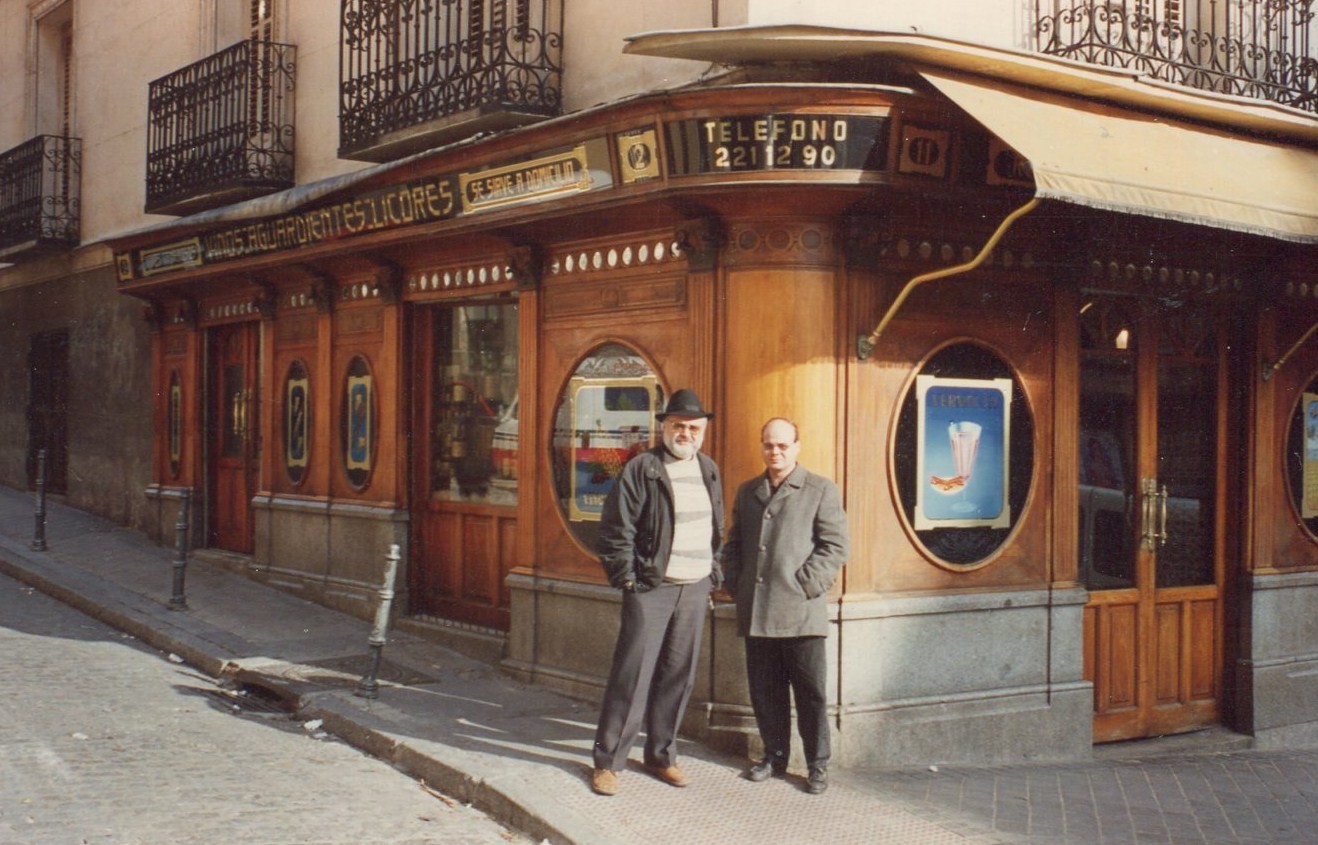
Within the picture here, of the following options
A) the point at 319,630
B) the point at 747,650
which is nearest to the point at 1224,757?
the point at 747,650

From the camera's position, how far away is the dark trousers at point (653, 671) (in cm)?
659

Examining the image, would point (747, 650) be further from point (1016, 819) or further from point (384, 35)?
point (384, 35)

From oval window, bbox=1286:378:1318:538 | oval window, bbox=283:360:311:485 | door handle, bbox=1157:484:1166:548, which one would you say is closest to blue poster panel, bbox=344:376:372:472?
oval window, bbox=283:360:311:485

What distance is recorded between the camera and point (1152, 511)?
8.81 m

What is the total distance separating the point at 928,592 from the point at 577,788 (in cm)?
246

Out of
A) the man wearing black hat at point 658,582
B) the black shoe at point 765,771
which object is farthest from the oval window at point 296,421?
the black shoe at point 765,771

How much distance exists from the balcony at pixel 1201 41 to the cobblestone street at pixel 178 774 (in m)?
5.84

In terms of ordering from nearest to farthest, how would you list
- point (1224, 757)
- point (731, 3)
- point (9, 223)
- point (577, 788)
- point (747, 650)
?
point (577, 788)
point (747, 650)
point (731, 3)
point (1224, 757)
point (9, 223)

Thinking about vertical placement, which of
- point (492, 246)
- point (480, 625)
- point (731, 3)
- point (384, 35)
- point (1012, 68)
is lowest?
point (480, 625)

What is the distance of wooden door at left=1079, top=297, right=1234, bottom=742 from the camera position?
28.2ft

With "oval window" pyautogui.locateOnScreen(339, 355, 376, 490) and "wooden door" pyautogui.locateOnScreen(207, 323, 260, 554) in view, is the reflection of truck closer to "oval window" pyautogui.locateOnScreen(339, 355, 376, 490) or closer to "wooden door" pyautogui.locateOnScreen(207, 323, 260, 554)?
"oval window" pyautogui.locateOnScreen(339, 355, 376, 490)

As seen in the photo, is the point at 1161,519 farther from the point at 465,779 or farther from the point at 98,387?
A: the point at 98,387

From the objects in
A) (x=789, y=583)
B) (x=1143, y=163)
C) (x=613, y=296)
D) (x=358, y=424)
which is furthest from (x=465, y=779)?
(x=358, y=424)

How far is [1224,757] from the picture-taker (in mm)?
8664
